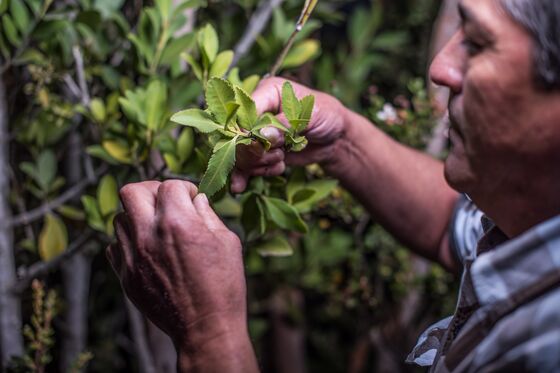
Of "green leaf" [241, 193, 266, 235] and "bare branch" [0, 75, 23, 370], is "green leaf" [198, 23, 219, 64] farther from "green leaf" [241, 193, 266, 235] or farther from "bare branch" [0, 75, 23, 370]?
"bare branch" [0, 75, 23, 370]

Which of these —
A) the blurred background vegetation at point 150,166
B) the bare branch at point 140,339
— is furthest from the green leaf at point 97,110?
the bare branch at point 140,339

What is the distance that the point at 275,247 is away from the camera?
4.35 ft

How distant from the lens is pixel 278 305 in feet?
7.50

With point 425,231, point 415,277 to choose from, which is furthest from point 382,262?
point 425,231

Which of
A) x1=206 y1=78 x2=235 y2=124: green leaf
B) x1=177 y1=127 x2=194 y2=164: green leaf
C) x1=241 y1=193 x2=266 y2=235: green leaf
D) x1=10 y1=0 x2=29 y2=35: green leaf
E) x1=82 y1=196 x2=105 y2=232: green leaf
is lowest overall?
x1=82 y1=196 x2=105 y2=232: green leaf

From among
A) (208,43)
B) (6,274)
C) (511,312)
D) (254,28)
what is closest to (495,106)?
(511,312)

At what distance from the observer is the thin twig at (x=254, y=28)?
1.51 meters

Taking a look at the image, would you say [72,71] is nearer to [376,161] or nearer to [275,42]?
[275,42]

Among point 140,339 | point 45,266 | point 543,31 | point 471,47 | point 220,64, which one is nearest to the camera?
point 543,31

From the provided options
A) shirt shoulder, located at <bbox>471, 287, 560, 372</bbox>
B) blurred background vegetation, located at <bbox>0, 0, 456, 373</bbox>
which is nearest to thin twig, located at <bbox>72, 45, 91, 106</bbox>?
blurred background vegetation, located at <bbox>0, 0, 456, 373</bbox>

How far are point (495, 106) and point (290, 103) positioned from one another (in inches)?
11.1

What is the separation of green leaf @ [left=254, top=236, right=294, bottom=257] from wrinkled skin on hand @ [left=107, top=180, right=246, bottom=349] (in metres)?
0.26

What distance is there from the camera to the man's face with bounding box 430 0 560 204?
91 cm

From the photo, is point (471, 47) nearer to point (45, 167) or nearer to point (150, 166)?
point (150, 166)
